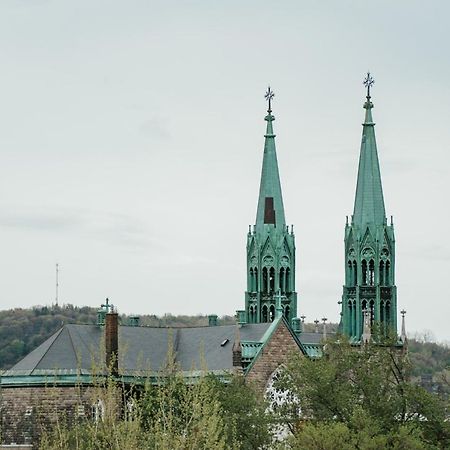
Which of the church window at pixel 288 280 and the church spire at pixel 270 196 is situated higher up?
the church spire at pixel 270 196

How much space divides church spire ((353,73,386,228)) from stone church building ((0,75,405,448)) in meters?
0.06

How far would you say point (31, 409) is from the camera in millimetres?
81438

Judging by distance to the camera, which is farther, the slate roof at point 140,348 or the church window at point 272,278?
the church window at point 272,278

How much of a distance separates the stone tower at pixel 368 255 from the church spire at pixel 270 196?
4.33 metres

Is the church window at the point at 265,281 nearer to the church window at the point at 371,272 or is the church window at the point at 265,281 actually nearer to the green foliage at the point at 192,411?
the church window at the point at 371,272

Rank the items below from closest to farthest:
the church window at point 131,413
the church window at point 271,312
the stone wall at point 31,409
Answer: the church window at point 131,413 < the stone wall at point 31,409 < the church window at point 271,312

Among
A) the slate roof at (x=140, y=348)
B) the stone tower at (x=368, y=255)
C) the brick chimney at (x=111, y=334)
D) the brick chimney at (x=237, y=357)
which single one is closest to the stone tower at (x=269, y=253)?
the stone tower at (x=368, y=255)

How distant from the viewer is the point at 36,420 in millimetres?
80312

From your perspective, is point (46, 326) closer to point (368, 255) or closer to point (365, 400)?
point (368, 255)

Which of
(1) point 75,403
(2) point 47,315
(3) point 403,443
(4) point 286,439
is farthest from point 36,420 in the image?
(2) point 47,315

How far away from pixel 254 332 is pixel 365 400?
16507 mm

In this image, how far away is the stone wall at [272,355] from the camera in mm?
82250

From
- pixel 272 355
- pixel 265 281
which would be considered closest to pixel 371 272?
pixel 265 281

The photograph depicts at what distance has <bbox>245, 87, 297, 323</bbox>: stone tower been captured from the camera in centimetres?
9850
